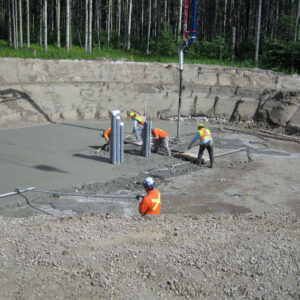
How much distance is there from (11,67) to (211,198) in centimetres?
1229

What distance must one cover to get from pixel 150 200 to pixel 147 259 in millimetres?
1368

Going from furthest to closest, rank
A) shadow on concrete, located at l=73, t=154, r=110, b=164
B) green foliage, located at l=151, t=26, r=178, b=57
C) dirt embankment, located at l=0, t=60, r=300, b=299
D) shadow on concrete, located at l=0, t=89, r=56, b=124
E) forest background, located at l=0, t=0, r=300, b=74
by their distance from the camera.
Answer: green foliage, located at l=151, t=26, r=178, b=57, forest background, located at l=0, t=0, r=300, b=74, shadow on concrete, located at l=0, t=89, r=56, b=124, shadow on concrete, located at l=73, t=154, r=110, b=164, dirt embankment, located at l=0, t=60, r=300, b=299

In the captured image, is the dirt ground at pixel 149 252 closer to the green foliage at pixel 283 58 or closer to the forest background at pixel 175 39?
the forest background at pixel 175 39

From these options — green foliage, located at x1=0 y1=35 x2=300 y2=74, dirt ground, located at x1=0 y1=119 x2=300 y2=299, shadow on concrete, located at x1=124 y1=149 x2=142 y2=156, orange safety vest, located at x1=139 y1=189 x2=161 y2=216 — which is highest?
green foliage, located at x1=0 y1=35 x2=300 y2=74

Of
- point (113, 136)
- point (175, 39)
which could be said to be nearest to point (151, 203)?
point (113, 136)

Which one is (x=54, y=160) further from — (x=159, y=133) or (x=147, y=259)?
(x=147, y=259)

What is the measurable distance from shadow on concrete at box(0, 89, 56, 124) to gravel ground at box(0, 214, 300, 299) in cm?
1101

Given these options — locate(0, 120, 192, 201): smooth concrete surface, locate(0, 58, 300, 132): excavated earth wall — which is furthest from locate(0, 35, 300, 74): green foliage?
locate(0, 120, 192, 201): smooth concrete surface

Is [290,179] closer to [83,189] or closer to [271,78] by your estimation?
[83,189]

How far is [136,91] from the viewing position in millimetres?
19750

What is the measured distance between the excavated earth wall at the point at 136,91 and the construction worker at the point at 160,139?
231 inches

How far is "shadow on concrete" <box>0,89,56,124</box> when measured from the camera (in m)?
16.7

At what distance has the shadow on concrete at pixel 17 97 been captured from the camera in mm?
16672

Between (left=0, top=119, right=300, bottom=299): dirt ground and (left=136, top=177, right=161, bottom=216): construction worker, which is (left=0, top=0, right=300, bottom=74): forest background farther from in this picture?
(left=136, top=177, right=161, bottom=216): construction worker
